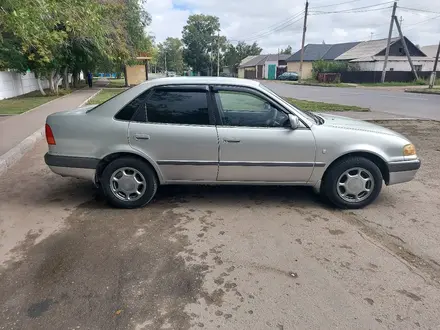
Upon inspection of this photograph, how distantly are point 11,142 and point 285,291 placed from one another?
24.2 ft

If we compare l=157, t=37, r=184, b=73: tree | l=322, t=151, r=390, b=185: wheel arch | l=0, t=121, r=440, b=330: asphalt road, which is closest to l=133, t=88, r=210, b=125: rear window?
l=0, t=121, r=440, b=330: asphalt road

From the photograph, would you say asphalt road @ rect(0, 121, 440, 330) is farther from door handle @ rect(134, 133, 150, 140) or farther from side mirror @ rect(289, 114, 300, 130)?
side mirror @ rect(289, 114, 300, 130)

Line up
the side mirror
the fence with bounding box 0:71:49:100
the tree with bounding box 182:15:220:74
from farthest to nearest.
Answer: the tree with bounding box 182:15:220:74
the fence with bounding box 0:71:49:100
the side mirror

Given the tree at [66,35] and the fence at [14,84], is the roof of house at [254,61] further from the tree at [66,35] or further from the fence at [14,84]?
the fence at [14,84]

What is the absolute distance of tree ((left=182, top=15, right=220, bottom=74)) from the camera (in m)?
77.6

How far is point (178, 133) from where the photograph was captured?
4.10 m

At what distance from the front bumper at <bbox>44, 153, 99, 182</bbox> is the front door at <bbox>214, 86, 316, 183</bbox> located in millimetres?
1599

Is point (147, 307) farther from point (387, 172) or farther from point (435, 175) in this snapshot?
point (435, 175)

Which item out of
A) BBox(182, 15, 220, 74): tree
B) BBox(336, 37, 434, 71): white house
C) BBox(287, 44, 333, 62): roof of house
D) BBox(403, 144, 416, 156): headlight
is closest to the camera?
BBox(403, 144, 416, 156): headlight

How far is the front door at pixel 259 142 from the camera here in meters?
4.12

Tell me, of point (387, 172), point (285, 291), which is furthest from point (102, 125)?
point (387, 172)

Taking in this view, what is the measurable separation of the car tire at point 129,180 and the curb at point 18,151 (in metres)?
2.77

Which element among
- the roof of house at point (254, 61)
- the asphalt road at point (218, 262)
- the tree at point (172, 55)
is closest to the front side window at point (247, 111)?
the asphalt road at point (218, 262)

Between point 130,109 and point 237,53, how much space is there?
283ft
